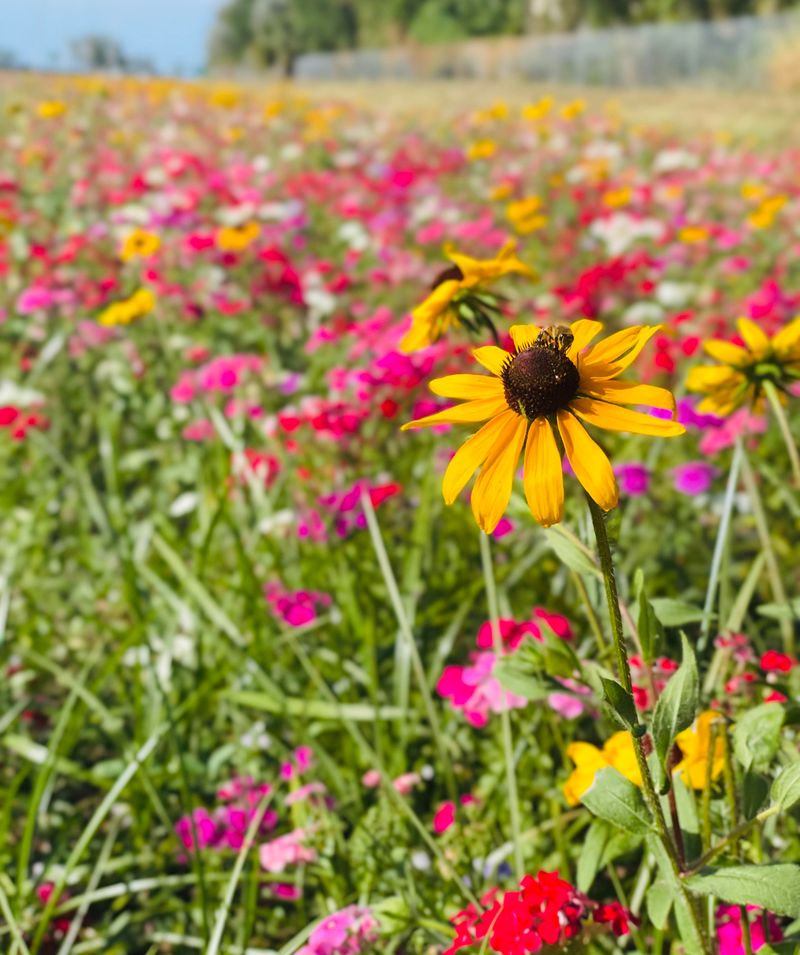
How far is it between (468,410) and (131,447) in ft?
7.81

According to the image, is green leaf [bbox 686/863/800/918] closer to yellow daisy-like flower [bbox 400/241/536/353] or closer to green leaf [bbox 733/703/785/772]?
green leaf [bbox 733/703/785/772]

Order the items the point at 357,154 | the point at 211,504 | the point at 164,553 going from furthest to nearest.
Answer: the point at 357,154
the point at 211,504
the point at 164,553

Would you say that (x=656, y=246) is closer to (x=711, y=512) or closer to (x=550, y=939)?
(x=711, y=512)

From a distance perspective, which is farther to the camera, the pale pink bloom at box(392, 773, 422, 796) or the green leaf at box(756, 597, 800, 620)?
the pale pink bloom at box(392, 773, 422, 796)

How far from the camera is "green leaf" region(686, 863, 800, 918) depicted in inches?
30.6

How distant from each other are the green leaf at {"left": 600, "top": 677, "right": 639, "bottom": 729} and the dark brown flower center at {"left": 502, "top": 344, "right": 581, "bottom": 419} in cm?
24

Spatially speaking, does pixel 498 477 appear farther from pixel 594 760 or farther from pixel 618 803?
pixel 594 760

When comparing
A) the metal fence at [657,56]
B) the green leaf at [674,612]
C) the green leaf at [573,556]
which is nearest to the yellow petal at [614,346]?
the green leaf at [573,556]

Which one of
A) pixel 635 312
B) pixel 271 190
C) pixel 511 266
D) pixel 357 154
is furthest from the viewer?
pixel 357 154

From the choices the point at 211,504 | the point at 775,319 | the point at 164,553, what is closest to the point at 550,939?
the point at 164,553

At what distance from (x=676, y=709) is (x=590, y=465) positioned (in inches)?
9.4

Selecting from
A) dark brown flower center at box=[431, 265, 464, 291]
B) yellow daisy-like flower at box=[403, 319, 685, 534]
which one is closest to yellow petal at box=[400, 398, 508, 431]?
yellow daisy-like flower at box=[403, 319, 685, 534]

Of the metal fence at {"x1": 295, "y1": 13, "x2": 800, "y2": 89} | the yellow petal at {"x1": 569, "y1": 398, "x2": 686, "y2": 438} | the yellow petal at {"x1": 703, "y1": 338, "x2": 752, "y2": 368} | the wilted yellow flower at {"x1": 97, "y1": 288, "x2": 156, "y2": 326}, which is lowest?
the wilted yellow flower at {"x1": 97, "y1": 288, "x2": 156, "y2": 326}

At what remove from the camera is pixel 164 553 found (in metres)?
2.03
